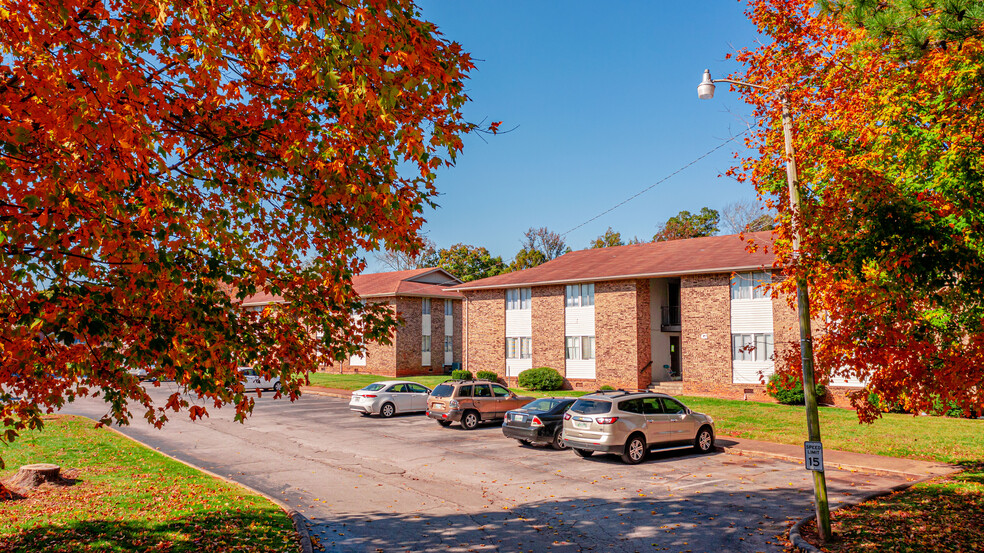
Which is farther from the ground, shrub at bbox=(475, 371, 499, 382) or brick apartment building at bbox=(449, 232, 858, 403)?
brick apartment building at bbox=(449, 232, 858, 403)

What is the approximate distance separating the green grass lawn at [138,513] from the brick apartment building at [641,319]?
75.4ft

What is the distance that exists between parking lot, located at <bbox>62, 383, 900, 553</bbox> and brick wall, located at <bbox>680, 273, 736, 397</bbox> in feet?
52.3

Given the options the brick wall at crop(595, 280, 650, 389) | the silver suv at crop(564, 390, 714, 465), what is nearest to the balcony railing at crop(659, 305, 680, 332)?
the brick wall at crop(595, 280, 650, 389)

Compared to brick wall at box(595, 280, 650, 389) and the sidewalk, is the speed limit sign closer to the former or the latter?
the sidewalk

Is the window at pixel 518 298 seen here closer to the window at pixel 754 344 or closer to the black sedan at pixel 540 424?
the window at pixel 754 344

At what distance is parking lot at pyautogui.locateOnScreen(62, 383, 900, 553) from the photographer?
9.32 m

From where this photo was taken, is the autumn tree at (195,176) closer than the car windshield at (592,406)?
Yes

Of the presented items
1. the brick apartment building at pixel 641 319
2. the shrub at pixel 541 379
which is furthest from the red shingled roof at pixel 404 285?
the shrub at pixel 541 379

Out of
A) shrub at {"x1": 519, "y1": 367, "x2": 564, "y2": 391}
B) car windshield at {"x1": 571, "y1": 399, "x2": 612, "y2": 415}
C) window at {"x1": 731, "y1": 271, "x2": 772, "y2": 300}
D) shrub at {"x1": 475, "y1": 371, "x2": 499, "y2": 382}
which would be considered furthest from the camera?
shrub at {"x1": 475, "y1": 371, "x2": 499, "y2": 382}

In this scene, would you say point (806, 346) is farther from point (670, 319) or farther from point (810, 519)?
point (670, 319)

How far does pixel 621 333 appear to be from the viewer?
35.6 m

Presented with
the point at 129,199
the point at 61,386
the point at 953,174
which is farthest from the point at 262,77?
the point at 953,174

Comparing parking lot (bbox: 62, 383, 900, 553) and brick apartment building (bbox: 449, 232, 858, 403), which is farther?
brick apartment building (bbox: 449, 232, 858, 403)

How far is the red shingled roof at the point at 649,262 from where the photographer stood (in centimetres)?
3189
